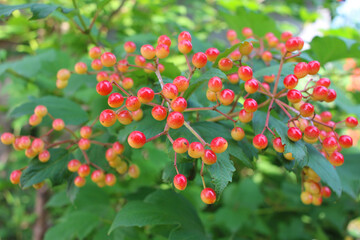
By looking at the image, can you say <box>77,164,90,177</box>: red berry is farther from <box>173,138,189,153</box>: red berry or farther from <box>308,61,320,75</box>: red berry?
<box>308,61,320,75</box>: red berry

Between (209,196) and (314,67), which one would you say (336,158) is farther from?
(209,196)

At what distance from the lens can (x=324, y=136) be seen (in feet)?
2.20

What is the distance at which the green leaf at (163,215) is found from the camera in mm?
746

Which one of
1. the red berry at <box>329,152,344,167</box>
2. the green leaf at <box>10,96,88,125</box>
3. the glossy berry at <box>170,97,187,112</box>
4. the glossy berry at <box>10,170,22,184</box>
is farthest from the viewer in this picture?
the green leaf at <box>10,96,88,125</box>

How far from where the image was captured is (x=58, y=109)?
3.07 feet

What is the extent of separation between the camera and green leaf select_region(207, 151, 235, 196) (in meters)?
0.54

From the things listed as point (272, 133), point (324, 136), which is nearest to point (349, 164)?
point (324, 136)

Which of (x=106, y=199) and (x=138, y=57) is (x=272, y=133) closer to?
(x=138, y=57)

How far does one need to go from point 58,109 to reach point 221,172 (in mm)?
648

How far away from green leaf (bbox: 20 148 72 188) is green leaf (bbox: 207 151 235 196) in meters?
0.46

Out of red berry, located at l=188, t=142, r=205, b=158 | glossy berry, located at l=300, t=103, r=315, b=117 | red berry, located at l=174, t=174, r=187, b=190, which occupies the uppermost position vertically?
glossy berry, located at l=300, t=103, r=315, b=117

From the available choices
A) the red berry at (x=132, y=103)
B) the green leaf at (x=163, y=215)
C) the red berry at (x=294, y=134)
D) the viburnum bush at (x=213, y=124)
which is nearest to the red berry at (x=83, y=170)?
the viburnum bush at (x=213, y=124)

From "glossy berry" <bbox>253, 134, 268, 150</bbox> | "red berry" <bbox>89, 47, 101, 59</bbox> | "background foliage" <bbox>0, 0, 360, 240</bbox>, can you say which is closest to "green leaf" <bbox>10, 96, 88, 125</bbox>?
"background foliage" <bbox>0, 0, 360, 240</bbox>

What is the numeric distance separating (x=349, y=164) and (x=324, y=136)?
1.41 ft
